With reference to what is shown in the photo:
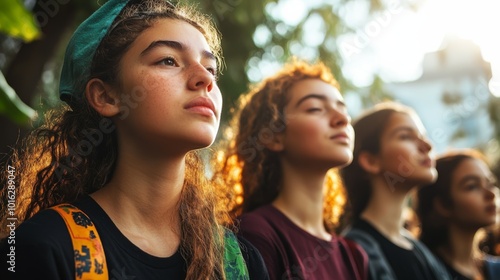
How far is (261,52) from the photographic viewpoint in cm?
545

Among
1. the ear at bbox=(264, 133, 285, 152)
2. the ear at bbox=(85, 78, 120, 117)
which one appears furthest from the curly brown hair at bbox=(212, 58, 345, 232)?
the ear at bbox=(85, 78, 120, 117)

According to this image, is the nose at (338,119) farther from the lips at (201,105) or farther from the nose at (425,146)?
the lips at (201,105)

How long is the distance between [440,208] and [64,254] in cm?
356

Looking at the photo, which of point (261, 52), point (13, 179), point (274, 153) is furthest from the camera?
point (261, 52)

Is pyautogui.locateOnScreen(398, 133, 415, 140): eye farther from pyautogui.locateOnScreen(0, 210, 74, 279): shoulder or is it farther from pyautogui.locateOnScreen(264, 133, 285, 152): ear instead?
pyautogui.locateOnScreen(0, 210, 74, 279): shoulder

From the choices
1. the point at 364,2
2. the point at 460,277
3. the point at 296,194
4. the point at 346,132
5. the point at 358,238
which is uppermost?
the point at 364,2

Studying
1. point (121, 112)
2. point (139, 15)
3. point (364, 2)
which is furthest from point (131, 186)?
point (364, 2)

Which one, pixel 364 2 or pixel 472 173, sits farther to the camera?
pixel 364 2

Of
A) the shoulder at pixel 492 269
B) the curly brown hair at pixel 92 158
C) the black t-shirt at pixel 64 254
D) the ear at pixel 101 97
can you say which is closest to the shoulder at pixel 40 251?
the black t-shirt at pixel 64 254

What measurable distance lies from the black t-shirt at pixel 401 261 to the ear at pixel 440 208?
0.88 m

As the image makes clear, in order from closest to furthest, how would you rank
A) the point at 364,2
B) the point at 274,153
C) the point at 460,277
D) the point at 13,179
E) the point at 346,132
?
1. the point at 13,179
2. the point at 346,132
3. the point at 274,153
4. the point at 460,277
5. the point at 364,2

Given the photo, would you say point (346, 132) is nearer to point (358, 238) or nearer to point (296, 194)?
point (296, 194)

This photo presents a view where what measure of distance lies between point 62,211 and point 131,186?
12.4 inches

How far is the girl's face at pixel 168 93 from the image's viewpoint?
2037 millimetres
